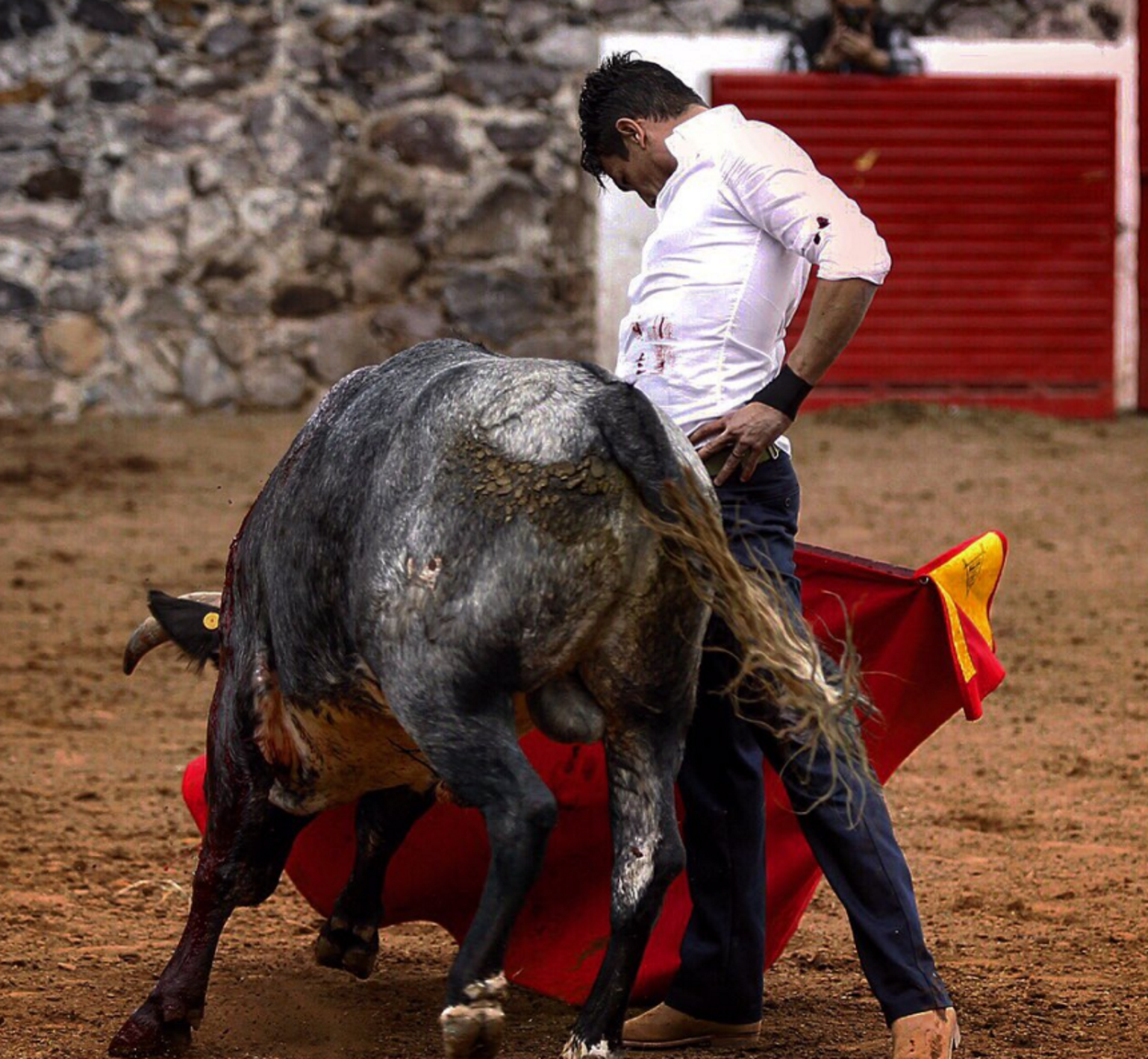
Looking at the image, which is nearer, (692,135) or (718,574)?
(718,574)

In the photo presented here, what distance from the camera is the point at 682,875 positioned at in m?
3.44

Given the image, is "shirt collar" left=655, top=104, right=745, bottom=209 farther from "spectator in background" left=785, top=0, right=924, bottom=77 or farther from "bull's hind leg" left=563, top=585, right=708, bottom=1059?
"spectator in background" left=785, top=0, right=924, bottom=77

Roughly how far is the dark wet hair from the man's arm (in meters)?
0.40

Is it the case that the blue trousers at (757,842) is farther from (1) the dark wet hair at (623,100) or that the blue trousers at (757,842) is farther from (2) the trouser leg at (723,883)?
(1) the dark wet hair at (623,100)

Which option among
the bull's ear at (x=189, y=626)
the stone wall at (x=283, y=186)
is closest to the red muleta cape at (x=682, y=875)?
the bull's ear at (x=189, y=626)

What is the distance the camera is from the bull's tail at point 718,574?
262cm

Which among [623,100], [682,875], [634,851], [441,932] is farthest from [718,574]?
[441,932]

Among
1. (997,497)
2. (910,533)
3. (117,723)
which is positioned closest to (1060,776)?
(117,723)

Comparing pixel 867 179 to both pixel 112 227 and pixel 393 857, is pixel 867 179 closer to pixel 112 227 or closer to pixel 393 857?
pixel 112 227

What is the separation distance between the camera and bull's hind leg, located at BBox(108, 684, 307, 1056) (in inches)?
123

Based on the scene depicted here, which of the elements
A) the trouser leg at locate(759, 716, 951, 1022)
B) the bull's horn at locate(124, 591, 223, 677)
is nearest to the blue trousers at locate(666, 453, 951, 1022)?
the trouser leg at locate(759, 716, 951, 1022)

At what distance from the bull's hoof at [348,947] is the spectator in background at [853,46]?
25.3 feet

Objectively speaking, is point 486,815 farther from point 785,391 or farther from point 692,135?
point 692,135

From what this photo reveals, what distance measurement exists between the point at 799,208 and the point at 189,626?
1325 mm
